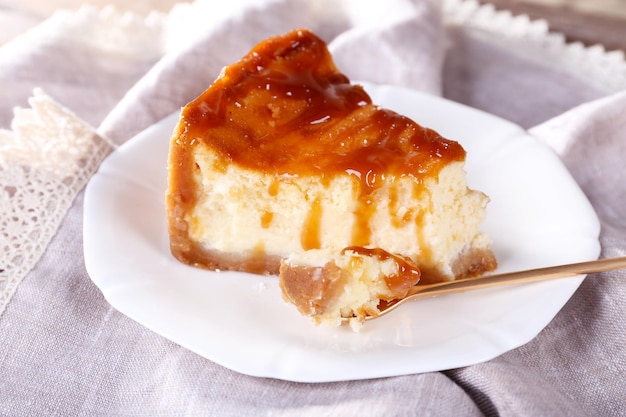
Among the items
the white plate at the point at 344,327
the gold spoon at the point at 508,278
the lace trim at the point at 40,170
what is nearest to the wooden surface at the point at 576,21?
the white plate at the point at 344,327

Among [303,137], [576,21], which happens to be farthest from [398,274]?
[576,21]

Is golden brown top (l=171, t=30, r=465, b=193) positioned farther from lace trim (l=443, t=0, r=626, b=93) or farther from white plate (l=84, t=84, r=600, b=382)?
lace trim (l=443, t=0, r=626, b=93)

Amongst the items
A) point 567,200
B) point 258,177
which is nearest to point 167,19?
point 258,177

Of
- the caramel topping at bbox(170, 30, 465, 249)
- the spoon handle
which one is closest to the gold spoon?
the spoon handle

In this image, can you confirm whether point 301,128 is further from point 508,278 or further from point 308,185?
point 508,278

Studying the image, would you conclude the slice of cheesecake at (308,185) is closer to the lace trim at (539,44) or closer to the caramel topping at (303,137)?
the caramel topping at (303,137)

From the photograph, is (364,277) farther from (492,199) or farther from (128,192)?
(128,192)

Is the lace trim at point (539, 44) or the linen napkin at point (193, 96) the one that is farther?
the lace trim at point (539, 44)
